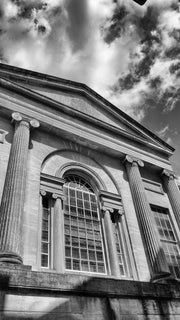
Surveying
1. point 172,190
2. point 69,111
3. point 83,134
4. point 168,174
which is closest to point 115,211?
point 83,134

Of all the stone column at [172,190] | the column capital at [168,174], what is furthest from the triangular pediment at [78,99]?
the stone column at [172,190]

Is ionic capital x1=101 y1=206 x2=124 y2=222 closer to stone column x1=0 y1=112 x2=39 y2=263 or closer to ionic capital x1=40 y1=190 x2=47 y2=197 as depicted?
ionic capital x1=40 y1=190 x2=47 y2=197

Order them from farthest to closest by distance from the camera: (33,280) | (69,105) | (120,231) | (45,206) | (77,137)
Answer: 1. (69,105)
2. (77,137)
3. (120,231)
4. (45,206)
5. (33,280)

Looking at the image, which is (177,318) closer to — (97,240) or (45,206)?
(97,240)

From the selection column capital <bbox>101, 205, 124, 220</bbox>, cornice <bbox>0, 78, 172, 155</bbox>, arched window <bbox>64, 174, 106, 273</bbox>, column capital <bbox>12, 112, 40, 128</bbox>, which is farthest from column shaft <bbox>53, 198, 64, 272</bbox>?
cornice <bbox>0, 78, 172, 155</bbox>

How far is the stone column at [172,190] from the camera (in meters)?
14.2

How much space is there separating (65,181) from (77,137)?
8.67 feet

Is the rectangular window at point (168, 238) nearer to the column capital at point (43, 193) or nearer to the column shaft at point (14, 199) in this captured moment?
the column capital at point (43, 193)

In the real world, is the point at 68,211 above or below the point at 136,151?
below

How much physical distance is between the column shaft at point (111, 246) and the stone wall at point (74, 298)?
1720 mm

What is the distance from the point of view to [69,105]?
1478 cm

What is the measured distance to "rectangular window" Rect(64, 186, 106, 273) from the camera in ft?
31.7

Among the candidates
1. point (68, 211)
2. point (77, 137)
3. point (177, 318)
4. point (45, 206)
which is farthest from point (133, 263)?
point (77, 137)

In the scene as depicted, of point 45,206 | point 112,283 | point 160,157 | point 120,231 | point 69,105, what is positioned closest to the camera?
point 112,283
